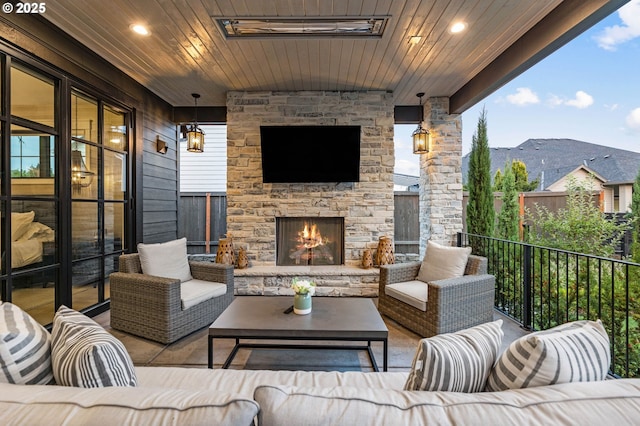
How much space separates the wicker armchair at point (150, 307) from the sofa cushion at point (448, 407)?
2359mm

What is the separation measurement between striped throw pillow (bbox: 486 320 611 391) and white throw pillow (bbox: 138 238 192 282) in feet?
9.83

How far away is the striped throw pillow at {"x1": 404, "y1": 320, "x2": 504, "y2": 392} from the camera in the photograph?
0.91m

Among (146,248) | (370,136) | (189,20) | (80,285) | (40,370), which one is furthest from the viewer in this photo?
(370,136)

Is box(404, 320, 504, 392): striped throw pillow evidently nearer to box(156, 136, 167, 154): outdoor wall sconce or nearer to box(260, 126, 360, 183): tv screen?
box(260, 126, 360, 183): tv screen

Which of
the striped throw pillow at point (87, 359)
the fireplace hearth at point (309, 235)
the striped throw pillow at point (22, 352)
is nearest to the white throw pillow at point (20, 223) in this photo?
the striped throw pillow at point (22, 352)

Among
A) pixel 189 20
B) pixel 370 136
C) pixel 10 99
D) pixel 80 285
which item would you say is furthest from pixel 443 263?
pixel 10 99

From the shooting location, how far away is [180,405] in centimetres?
71

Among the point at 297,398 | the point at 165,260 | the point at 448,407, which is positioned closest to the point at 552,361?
the point at 448,407

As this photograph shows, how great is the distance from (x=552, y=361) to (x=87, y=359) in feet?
4.51

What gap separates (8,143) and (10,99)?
371 millimetres

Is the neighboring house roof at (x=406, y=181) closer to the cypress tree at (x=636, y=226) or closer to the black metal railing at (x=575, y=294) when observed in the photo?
the black metal railing at (x=575, y=294)

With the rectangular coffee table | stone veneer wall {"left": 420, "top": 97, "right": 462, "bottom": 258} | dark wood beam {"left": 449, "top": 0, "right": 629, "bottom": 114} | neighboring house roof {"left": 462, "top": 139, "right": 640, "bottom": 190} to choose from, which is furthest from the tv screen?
neighboring house roof {"left": 462, "top": 139, "right": 640, "bottom": 190}

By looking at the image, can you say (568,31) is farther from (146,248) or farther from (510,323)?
(146,248)

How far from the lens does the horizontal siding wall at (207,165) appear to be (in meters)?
5.72
